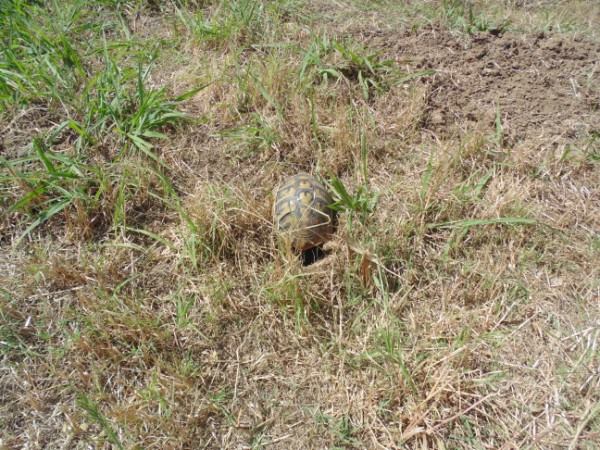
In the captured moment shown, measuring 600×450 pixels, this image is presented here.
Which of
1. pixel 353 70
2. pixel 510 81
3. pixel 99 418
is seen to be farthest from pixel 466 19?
pixel 99 418

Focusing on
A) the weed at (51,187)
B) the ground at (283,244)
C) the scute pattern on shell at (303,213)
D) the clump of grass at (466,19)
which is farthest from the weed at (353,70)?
the weed at (51,187)

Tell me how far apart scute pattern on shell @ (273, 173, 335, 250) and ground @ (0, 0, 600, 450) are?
73 mm

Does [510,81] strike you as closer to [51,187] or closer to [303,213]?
[303,213]

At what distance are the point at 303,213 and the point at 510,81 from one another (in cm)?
150

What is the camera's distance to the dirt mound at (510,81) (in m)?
2.63

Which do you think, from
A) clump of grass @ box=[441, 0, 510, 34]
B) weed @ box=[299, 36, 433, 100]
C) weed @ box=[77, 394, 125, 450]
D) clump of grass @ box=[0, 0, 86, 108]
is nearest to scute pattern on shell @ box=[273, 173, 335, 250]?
weed @ box=[299, 36, 433, 100]

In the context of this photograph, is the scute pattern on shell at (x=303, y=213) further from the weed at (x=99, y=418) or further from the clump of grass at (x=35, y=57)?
the clump of grass at (x=35, y=57)

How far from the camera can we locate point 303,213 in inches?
84.1

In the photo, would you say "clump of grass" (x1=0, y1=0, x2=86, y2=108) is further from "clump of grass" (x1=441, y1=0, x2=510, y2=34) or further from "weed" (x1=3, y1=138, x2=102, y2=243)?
"clump of grass" (x1=441, y1=0, x2=510, y2=34)

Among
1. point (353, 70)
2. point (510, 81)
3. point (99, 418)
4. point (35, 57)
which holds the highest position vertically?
point (35, 57)

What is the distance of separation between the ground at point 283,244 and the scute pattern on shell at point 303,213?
0.07m

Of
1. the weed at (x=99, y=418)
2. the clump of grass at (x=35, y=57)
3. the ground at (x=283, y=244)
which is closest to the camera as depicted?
the weed at (x=99, y=418)

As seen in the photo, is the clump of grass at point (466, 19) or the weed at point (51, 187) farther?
the clump of grass at point (466, 19)

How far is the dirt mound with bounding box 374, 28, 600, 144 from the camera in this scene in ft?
8.62
